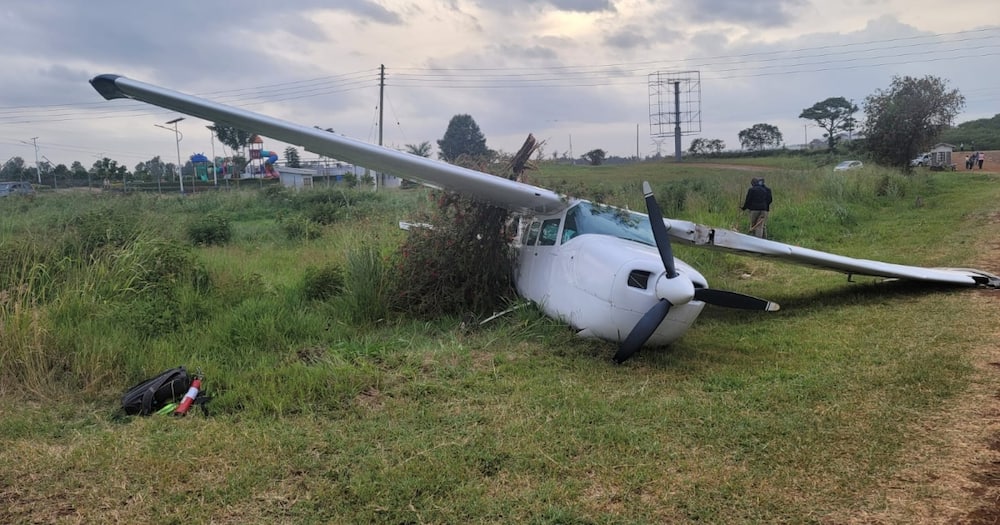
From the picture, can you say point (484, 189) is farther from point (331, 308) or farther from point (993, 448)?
point (993, 448)

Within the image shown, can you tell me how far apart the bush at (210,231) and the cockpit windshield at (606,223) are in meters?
11.7

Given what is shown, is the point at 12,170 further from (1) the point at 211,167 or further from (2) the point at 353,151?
(2) the point at 353,151

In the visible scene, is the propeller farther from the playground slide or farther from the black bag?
the playground slide

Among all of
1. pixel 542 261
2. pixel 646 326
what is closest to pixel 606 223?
pixel 542 261

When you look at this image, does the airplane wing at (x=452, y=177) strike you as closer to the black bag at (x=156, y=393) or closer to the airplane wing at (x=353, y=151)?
the airplane wing at (x=353, y=151)

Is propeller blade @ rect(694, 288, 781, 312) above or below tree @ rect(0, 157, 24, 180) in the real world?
below

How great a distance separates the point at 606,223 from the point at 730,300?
201 cm

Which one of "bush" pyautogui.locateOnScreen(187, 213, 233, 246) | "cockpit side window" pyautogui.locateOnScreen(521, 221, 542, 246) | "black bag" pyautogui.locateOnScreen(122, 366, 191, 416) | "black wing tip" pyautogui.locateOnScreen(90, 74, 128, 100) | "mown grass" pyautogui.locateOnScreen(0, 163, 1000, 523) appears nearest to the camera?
"mown grass" pyautogui.locateOnScreen(0, 163, 1000, 523)

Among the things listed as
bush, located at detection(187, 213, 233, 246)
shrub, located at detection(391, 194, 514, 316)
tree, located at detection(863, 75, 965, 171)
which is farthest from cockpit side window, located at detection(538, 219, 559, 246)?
tree, located at detection(863, 75, 965, 171)

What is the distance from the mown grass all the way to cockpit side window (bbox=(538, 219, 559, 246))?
0.57 meters

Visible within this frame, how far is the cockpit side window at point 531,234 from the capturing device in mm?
8109

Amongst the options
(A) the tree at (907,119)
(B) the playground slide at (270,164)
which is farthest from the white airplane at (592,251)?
(B) the playground slide at (270,164)

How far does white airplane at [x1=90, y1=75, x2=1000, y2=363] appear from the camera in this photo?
18.9 ft

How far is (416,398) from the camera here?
5145mm
